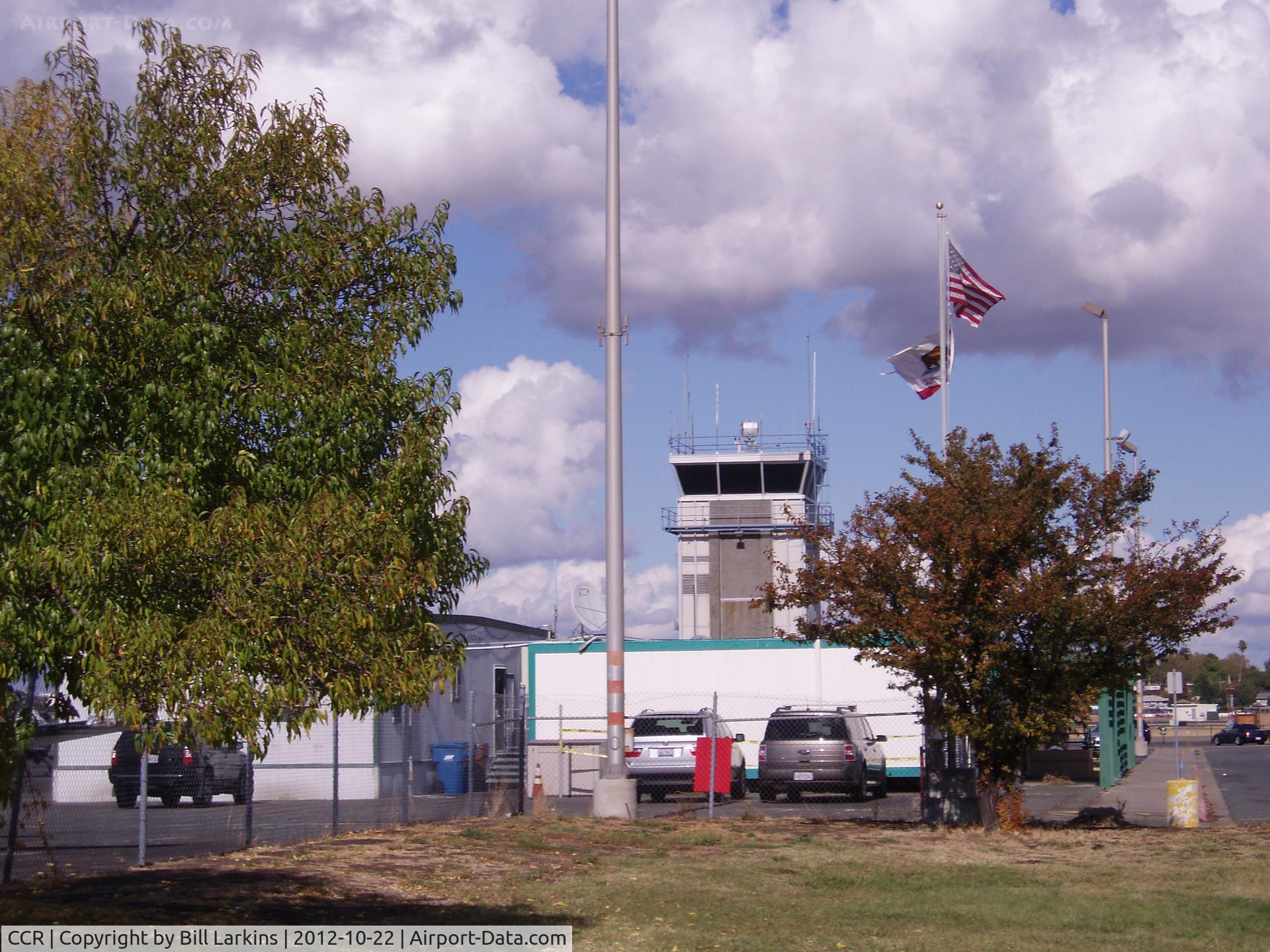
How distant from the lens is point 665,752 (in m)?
25.3

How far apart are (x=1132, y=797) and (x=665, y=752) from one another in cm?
931

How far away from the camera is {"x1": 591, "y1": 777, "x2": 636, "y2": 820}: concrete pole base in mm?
19062

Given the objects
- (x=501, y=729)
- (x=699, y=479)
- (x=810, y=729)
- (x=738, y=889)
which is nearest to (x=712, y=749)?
(x=810, y=729)

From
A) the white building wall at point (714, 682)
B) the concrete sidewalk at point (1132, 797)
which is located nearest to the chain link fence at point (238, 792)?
the white building wall at point (714, 682)

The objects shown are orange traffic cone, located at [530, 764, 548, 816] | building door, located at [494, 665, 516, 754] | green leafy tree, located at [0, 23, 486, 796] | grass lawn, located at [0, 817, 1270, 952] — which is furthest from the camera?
building door, located at [494, 665, 516, 754]

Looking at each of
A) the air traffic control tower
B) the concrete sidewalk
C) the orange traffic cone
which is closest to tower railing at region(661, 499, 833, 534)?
the air traffic control tower

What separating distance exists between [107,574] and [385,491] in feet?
6.16

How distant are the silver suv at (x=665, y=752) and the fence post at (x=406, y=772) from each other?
6.68 meters

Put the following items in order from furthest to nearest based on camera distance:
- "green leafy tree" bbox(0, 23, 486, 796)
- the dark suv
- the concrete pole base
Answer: the concrete pole base < the dark suv < "green leafy tree" bbox(0, 23, 486, 796)

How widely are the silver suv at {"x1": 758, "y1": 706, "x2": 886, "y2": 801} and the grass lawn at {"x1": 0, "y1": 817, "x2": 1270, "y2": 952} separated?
6343mm

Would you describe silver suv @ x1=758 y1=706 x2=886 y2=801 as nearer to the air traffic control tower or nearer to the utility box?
the utility box

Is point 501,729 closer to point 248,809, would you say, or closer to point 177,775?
point 177,775

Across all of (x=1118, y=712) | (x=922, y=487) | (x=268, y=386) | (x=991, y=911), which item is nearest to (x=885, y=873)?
(x=991, y=911)

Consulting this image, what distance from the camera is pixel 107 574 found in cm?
607
